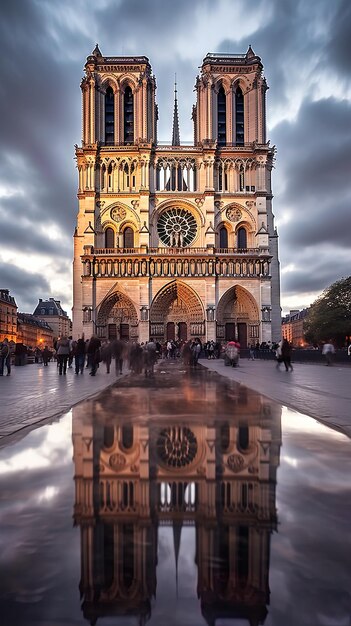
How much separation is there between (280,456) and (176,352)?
3765 centimetres

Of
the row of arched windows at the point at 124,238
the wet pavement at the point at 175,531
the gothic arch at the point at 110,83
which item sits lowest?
the wet pavement at the point at 175,531

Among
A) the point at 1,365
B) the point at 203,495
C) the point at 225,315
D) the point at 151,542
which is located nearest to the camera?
the point at 151,542

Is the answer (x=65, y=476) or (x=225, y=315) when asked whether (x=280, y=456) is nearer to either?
(x=65, y=476)

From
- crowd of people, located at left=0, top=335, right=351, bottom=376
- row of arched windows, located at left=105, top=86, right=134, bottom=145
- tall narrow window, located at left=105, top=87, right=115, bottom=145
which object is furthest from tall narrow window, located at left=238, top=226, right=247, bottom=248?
crowd of people, located at left=0, top=335, right=351, bottom=376

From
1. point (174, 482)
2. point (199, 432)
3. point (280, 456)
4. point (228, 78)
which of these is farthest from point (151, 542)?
point (228, 78)

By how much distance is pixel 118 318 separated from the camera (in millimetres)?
44188

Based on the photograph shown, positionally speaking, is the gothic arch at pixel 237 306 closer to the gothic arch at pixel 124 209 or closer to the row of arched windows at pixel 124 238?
the row of arched windows at pixel 124 238

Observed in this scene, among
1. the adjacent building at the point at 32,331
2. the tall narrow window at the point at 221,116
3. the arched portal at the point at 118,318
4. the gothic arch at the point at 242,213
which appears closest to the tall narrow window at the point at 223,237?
the gothic arch at the point at 242,213

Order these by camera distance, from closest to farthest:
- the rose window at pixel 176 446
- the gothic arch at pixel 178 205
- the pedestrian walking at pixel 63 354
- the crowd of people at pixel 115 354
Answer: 1. the rose window at pixel 176 446
2. the pedestrian walking at pixel 63 354
3. the crowd of people at pixel 115 354
4. the gothic arch at pixel 178 205

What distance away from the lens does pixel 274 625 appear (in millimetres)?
1657

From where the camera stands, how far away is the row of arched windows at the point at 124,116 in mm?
45688

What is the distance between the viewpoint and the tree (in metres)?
56.4

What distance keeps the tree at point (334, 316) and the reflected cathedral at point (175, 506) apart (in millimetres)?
53445

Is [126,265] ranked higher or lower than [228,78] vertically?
lower
